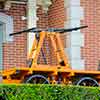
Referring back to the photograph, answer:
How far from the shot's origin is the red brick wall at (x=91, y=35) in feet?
46.3

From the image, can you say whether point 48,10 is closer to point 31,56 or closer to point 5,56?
point 5,56

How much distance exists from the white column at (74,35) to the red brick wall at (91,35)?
22 cm

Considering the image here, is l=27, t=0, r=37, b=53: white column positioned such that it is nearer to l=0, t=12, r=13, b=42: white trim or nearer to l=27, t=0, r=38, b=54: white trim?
l=27, t=0, r=38, b=54: white trim

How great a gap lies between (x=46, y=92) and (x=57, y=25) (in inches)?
206

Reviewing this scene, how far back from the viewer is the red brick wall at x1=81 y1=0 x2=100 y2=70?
1410 centimetres

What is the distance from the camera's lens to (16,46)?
14.4 metres

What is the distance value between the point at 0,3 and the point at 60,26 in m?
1.73

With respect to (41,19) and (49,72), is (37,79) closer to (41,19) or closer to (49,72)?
(49,72)

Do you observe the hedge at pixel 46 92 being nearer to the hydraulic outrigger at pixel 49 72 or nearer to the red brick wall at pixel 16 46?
the hydraulic outrigger at pixel 49 72

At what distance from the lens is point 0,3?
1426cm

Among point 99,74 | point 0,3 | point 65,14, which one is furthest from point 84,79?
point 0,3

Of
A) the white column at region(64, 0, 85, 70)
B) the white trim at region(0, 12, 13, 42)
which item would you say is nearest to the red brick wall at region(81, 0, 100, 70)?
the white column at region(64, 0, 85, 70)

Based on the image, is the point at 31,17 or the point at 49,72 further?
the point at 31,17

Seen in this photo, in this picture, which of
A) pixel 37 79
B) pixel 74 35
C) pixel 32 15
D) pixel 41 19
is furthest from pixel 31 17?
pixel 37 79
